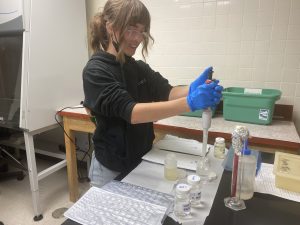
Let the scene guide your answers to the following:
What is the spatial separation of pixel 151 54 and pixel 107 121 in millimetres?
1267

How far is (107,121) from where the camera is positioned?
1.11 metres

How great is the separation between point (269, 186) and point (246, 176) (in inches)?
5.4

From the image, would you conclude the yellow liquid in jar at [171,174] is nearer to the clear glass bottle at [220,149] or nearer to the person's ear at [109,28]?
the clear glass bottle at [220,149]

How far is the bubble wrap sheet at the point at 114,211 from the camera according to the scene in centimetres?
71

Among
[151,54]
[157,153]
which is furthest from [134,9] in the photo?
[151,54]

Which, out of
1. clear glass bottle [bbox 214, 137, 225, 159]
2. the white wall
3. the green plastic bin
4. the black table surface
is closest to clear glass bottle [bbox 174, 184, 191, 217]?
the black table surface

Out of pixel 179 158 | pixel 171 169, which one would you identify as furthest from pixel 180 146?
pixel 171 169

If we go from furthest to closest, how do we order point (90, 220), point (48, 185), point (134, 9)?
point (48, 185) → point (134, 9) → point (90, 220)

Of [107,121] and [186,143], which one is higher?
[107,121]

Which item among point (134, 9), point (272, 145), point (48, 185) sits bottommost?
point (48, 185)

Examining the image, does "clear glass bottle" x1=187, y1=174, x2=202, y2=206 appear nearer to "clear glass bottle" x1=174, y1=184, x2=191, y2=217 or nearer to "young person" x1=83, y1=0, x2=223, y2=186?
"clear glass bottle" x1=174, y1=184, x2=191, y2=217

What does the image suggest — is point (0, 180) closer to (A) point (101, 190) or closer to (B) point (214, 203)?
(A) point (101, 190)

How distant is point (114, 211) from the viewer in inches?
29.4

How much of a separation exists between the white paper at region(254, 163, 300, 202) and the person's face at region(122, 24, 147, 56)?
2.46 ft
